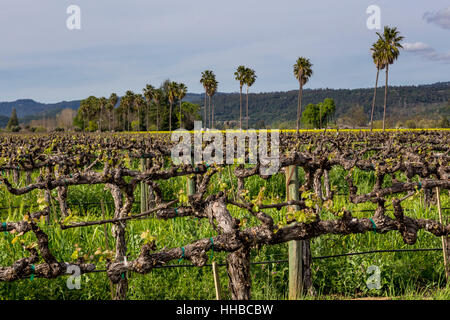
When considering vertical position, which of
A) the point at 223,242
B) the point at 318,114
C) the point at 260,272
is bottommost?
the point at 260,272

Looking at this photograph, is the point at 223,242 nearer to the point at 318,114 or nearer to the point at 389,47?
the point at 389,47

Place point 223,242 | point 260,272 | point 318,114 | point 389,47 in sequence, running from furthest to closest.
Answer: point 318,114, point 389,47, point 260,272, point 223,242

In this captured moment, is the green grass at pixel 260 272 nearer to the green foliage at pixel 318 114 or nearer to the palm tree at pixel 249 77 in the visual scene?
the palm tree at pixel 249 77

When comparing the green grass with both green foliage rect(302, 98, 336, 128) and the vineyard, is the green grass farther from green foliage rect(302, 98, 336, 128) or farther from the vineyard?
green foliage rect(302, 98, 336, 128)

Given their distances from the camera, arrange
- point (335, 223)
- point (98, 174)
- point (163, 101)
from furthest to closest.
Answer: point (163, 101) → point (98, 174) → point (335, 223)

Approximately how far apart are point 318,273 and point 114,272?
3.19 metres

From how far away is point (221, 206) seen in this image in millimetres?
4336

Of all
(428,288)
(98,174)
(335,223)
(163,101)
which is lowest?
(428,288)

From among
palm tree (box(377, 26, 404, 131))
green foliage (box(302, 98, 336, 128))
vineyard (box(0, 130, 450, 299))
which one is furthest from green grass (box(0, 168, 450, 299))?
green foliage (box(302, 98, 336, 128))

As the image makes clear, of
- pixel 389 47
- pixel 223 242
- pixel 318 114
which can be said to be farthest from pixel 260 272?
pixel 318 114

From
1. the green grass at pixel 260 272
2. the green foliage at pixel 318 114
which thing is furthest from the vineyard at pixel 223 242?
the green foliage at pixel 318 114

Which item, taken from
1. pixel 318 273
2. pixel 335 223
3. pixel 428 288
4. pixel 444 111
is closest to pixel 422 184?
pixel 428 288

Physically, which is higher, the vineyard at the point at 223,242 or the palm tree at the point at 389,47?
the palm tree at the point at 389,47

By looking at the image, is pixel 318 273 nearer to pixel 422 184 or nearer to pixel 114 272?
pixel 422 184
